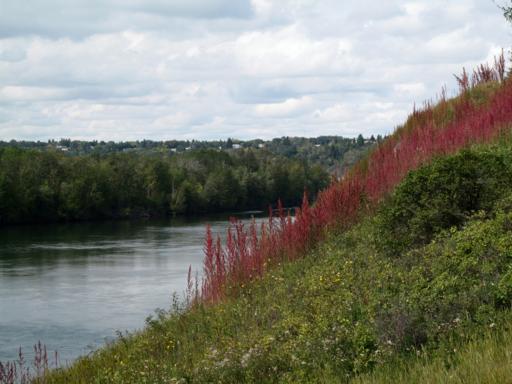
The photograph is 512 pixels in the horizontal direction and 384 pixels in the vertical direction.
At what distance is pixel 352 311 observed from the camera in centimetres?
856

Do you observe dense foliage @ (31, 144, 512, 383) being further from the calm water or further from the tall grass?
the calm water

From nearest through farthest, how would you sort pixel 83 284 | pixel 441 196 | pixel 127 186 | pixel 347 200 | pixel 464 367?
1. pixel 464 367
2. pixel 441 196
3. pixel 347 200
4. pixel 83 284
5. pixel 127 186

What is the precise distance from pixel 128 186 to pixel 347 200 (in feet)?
252

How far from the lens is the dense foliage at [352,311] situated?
23.6 feet

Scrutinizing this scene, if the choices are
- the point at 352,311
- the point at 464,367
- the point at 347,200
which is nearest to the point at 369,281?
the point at 352,311

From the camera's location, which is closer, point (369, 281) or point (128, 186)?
point (369, 281)

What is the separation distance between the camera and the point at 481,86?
1891 centimetres

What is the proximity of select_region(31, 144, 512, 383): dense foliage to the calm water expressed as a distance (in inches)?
193

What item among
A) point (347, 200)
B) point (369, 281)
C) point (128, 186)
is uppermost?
point (128, 186)

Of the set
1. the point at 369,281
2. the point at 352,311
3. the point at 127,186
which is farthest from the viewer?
the point at 127,186

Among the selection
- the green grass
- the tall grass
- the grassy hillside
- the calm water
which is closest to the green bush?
the grassy hillside

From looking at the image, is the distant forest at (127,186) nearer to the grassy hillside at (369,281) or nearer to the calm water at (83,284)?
the calm water at (83,284)

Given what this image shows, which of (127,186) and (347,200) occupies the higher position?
(127,186)

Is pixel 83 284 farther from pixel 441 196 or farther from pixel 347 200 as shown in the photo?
pixel 441 196
